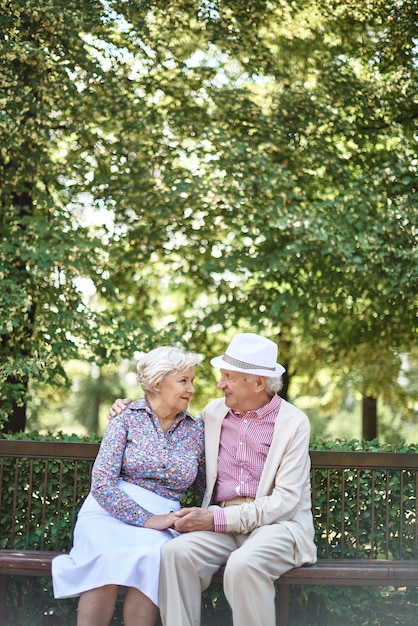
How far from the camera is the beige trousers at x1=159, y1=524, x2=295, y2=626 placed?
3561 mm

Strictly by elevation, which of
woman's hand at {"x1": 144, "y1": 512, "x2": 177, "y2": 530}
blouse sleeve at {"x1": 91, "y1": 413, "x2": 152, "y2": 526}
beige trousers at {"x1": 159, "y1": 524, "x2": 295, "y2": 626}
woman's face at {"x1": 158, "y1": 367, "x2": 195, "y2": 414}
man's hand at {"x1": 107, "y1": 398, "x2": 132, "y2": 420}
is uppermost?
woman's face at {"x1": 158, "y1": 367, "x2": 195, "y2": 414}

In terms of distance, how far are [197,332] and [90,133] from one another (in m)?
2.37

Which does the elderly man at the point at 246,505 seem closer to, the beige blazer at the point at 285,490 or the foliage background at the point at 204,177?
the beige blazer at the point at 285,490

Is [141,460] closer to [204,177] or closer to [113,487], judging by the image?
[113,487]

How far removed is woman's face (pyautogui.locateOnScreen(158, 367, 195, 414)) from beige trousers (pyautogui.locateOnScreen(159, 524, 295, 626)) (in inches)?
Answer: 24.4

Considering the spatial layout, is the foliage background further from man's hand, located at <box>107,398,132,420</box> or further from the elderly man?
the elderly man

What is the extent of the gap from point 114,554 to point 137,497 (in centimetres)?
33

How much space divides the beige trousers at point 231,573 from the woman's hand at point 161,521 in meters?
0.10

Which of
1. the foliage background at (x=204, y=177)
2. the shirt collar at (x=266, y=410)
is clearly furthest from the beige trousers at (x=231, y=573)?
the foliage background at (x=204, y=177)

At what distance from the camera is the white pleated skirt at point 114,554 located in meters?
3.59

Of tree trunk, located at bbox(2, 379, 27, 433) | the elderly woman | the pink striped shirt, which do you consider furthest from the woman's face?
tree trunk, located at bbox(2, 379, 27, 433)

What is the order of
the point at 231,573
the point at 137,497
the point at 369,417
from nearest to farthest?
the point at 231,573 → the point at 137,497 → the point at 369,417

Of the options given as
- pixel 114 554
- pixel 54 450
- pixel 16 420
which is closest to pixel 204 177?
pixel 16 420

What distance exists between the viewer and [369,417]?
11.1 metres
